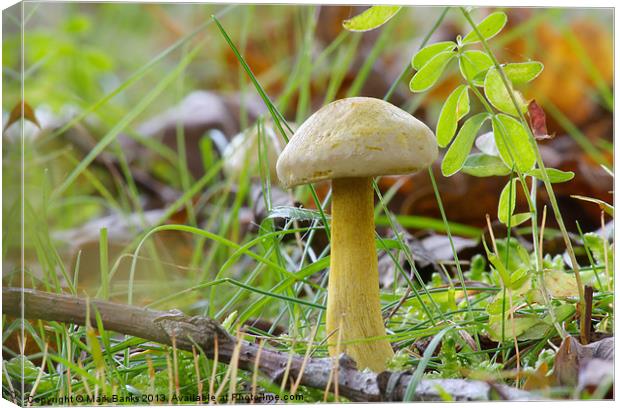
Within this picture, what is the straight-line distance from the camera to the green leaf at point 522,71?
2.84ft

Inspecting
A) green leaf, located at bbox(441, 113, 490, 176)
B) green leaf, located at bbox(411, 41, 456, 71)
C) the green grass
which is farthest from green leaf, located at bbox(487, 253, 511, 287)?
green leaf, located at bbox(411, 41, 456, 71)

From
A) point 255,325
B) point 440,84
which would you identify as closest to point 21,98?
point 255,325

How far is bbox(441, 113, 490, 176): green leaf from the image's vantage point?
90 cm

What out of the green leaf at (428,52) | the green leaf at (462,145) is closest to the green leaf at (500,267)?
the green leaf at (462,145)

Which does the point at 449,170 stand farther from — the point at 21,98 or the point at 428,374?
the point at 21,98

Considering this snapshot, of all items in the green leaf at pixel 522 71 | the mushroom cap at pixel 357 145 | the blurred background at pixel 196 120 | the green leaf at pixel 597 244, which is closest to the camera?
the mushroom cap at pixel 357 145

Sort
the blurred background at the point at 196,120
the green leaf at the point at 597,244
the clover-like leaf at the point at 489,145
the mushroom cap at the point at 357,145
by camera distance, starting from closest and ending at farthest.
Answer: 1. the mushroom cap at the point at 357,145
2. the clover-like leaf at the point at 489,145
3. the green leaf at the point at 597,244
4. the blurred background at the point at 196,120

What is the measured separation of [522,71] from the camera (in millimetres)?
875

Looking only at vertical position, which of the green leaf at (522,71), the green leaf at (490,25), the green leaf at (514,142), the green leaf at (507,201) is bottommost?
the green leaf at (507,201)

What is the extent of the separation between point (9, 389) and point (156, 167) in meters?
1.91

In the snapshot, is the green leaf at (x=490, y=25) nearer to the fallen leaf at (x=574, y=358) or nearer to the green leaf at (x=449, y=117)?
the green leaf at (x=449, y=117)

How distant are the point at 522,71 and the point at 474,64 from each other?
0.07 m

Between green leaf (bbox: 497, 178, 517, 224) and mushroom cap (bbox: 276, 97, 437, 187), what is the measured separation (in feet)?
0.56

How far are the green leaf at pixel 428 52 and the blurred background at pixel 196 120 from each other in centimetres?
11
